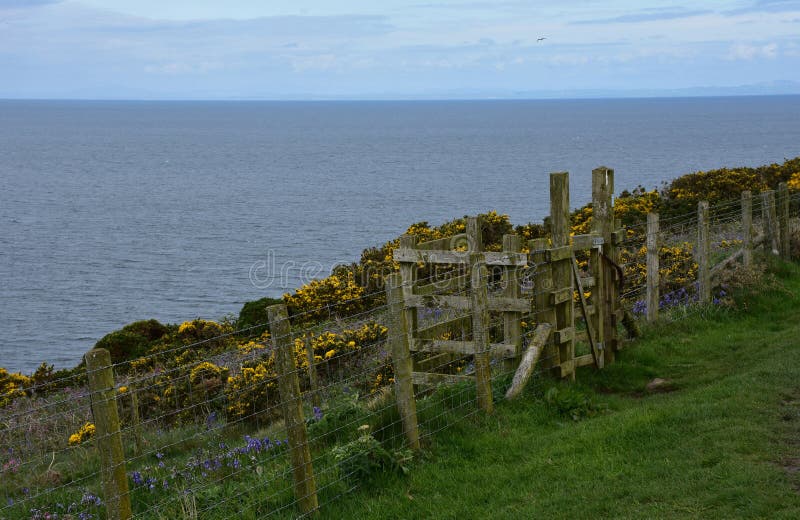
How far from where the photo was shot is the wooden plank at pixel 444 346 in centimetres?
1008

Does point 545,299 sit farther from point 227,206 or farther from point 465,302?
point 227,206

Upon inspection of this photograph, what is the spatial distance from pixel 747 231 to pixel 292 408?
11.1 meters

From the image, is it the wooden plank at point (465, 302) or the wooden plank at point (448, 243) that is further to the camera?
the wooden plank at point (448, 243)

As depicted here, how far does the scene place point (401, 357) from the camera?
27.7 feet

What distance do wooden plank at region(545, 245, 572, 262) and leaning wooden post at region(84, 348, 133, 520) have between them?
19.5 ft

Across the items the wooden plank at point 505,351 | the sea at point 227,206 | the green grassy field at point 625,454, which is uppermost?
the wooden plank at point 505,351

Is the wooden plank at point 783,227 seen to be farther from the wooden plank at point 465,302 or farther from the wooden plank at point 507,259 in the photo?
the wooden plank at point 507,259

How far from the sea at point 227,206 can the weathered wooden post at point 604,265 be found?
2265cm

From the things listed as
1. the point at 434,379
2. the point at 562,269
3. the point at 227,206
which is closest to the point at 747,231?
the point at 562,269

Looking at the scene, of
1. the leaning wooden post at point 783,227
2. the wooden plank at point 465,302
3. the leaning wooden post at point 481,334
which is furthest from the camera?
the leaning wooden post at point 783,227

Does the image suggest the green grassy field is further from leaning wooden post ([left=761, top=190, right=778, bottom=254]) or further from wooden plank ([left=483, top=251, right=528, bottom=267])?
leaning wooden post ([left=761, top=190, right=778, bottom=254])

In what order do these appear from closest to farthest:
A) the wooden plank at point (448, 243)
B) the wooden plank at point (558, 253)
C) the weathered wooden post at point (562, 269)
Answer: the wooden plank at point (558, 253) → the weathered wooden post at point (562, 269) → the wooden plank at point (448, 243)

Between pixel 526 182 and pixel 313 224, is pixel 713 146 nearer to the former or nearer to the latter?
pixel 526 182

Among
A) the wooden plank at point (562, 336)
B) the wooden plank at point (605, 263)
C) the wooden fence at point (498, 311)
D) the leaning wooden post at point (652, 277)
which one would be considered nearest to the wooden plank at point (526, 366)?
the wooden fence at point (498, 311)
